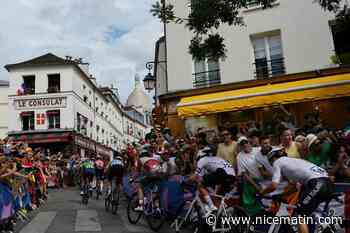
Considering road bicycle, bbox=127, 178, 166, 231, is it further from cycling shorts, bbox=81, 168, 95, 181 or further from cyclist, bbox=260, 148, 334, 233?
cycling shorts, bbox=81, 168, 95, 181

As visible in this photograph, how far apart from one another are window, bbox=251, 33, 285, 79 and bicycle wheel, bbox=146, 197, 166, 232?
9.72 metres

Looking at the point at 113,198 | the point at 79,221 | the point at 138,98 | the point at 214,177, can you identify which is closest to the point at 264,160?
the point at 214,177

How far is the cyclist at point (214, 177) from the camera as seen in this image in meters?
7.61

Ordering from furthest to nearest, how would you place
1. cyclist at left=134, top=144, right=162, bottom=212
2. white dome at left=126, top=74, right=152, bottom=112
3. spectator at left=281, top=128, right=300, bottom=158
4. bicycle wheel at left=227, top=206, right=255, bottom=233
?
white dome at left=126, top=74, right=152, bottom=112
cyclist at left=134, top=144, right=162, bottom=212
spectator at left=281, top=128, right=300, bottom=158
bicycle wheel at left=227, top=206, right=255, bottom=233

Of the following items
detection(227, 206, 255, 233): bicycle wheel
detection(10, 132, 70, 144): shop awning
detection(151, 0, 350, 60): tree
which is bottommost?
detection(227, 206, 255, 233): bicycle wheel

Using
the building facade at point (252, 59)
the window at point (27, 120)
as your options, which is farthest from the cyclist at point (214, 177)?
the window at point (27, 120)

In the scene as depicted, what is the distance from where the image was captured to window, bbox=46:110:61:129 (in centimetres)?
3794

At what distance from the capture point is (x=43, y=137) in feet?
120

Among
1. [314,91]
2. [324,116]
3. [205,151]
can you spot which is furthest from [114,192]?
[324,116]

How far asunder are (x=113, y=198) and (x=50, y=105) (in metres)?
28.5

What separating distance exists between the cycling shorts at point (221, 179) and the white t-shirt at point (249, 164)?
243 millimetres

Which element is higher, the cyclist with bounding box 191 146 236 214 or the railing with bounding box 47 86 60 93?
the railing with bounding box 47 86 60 93

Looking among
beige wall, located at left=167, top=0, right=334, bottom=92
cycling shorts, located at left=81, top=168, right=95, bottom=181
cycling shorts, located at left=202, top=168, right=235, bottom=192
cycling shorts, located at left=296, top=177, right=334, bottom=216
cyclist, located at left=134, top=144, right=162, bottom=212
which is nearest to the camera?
cycling shorts, located at left=296, top=177, right=334, bottom=216

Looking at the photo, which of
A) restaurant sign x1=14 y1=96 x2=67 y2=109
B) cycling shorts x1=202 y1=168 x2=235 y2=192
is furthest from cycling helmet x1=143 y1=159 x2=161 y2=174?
restaurant sign x1=14 y1=96 x2=67 y2=109
